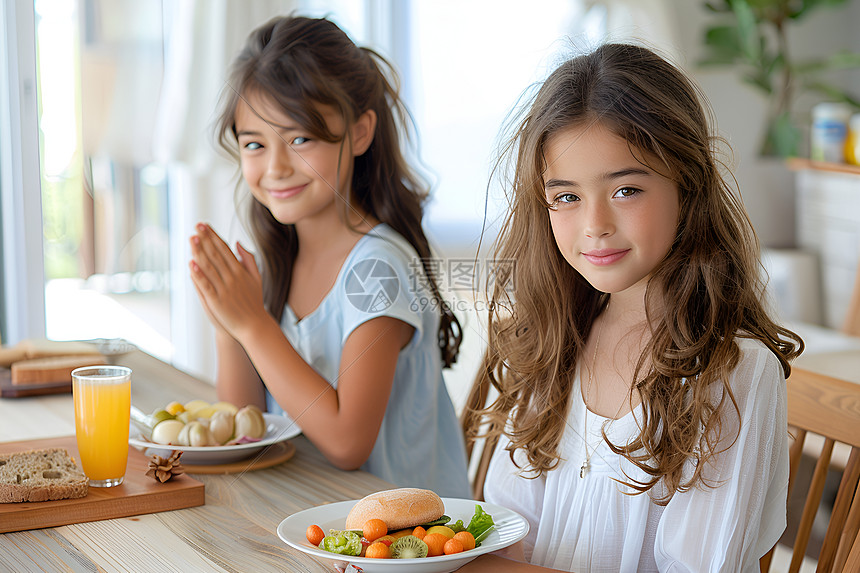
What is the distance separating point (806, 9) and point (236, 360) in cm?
253

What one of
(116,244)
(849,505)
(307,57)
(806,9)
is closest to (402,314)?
(307,57)

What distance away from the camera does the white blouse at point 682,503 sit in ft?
2.63

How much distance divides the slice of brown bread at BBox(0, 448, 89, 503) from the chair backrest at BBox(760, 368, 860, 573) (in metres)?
0.71

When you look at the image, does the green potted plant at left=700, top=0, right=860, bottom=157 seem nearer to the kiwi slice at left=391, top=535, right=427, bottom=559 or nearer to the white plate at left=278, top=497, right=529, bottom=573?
the white plate at left=278, top=497, right=529, bottom=573

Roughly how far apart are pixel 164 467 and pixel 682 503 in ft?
1.68

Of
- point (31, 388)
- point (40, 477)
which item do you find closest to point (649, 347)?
point (40, 477)

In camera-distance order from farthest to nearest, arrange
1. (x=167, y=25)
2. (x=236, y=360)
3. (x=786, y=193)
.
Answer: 1. (x=786, y=193)
2. (x=167, y=25)
3. (x=236, y=360)

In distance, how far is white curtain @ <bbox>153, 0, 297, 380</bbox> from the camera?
2111 mm

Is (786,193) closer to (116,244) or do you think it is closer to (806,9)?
(806,9)

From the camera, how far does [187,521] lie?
0.85 metres

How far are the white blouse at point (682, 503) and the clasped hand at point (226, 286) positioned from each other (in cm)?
40

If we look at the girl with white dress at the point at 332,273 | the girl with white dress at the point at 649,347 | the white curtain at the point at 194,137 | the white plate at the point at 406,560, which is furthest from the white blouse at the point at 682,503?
the white curtain at the point at 194,137

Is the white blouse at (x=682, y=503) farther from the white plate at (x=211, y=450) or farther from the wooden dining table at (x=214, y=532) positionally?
the white plate at (x=211, y=450)

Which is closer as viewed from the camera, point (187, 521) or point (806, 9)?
point (187, 521)
